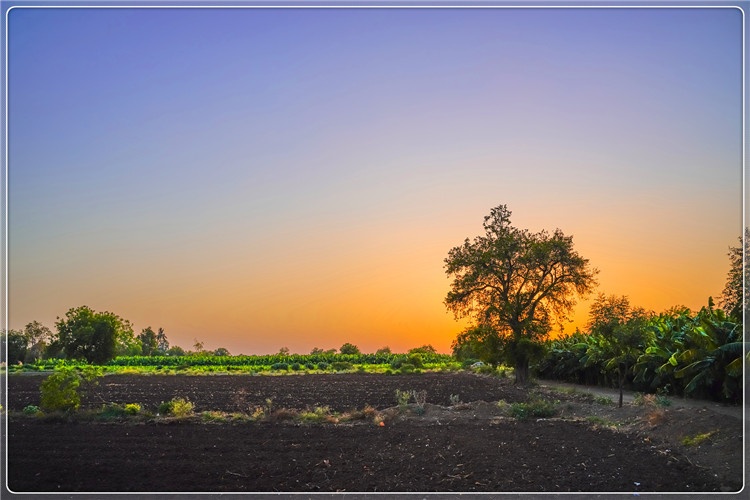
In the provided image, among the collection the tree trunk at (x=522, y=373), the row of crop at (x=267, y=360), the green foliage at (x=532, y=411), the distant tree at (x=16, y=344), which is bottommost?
the row of crop at (x=267, y=360)

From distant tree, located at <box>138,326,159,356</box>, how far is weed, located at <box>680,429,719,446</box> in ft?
161

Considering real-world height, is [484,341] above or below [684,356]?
below

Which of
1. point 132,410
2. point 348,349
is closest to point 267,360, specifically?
point 348,349

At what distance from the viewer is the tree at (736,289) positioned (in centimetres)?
793

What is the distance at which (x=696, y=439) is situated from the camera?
10570mm

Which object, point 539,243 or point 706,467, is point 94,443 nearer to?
point 706,467

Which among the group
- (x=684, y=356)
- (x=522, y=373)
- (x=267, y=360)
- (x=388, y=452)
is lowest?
(x=267, y=360)

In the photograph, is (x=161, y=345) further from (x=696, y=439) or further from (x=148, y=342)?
(x=696, y=439)

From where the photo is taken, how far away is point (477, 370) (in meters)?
46.8

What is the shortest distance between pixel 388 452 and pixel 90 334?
19.4m

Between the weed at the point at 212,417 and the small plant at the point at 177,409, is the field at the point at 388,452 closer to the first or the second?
the weed at the point at 212,417

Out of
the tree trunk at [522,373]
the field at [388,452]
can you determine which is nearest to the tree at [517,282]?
the tree trunk at [522,373]

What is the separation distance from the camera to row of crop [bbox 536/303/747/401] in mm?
15148

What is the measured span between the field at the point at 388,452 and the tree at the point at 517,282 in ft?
36.8
